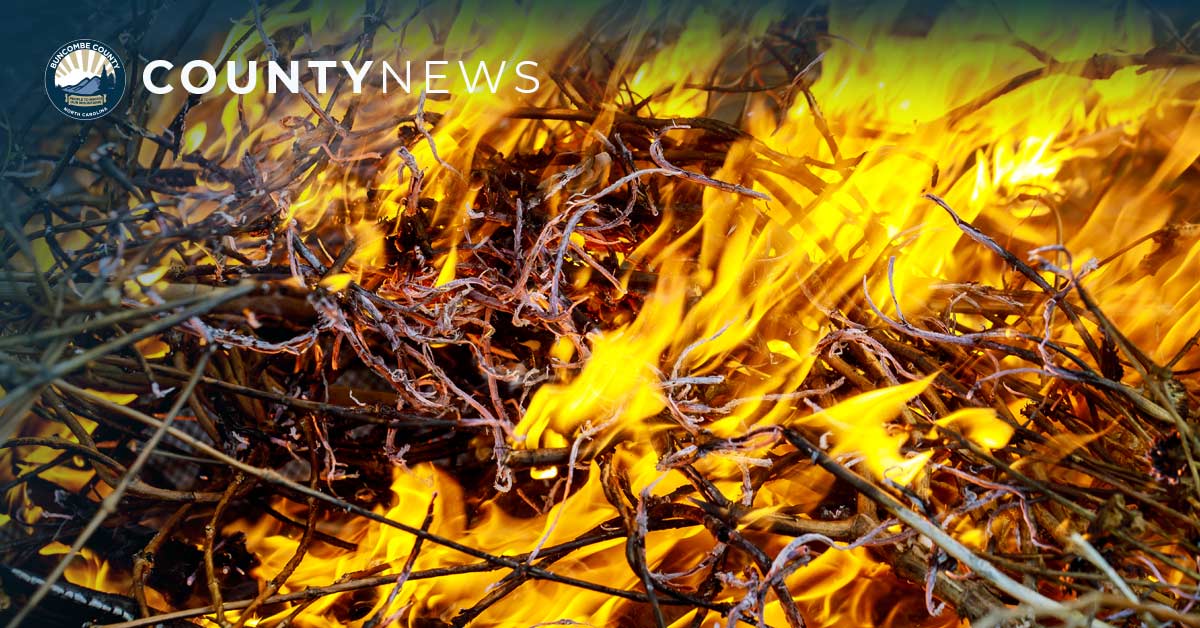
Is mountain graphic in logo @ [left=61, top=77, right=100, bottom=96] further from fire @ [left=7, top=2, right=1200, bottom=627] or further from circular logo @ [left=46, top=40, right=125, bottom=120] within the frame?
fire @ [left=7, top=2, right=1200, bottom=627]

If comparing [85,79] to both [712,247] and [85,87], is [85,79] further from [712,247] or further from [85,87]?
[712,247]

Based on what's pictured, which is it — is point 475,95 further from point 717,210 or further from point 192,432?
point 192,432

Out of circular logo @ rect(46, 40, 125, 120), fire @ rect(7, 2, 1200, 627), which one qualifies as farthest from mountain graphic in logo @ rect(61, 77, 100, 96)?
fire @ rect(7, 2, 1200, 627)

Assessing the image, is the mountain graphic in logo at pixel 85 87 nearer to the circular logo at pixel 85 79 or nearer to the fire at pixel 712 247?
the circular logo at pixel 85 79

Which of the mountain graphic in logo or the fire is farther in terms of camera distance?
Answer: the mountain graphic in logo

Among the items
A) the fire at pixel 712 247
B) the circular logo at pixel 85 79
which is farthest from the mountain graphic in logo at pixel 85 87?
the fire at pixel 712 247

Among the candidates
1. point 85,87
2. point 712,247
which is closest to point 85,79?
point 85,87

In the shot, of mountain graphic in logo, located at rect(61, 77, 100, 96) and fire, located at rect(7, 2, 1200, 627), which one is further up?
mountain graphic in logo, located at rect(61, 77, 100, 96)
